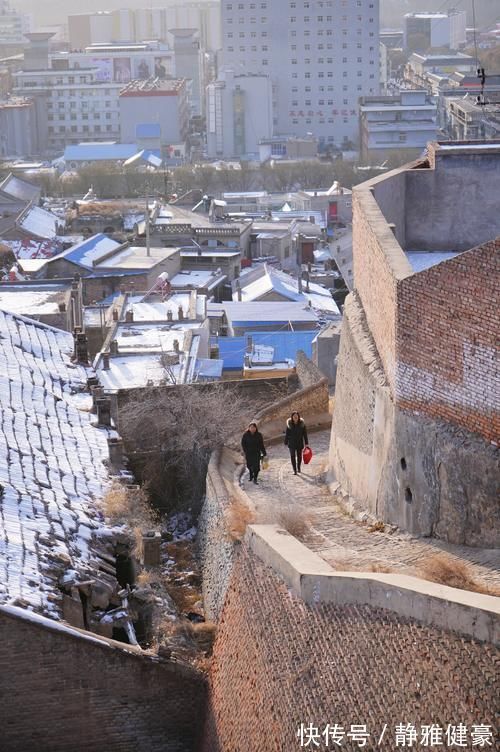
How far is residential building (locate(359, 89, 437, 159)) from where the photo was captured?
80.4 metres

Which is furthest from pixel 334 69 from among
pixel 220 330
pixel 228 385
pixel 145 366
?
pixel 228 385

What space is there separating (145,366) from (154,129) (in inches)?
2426

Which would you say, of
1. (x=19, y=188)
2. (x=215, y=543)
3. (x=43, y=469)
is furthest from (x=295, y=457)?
(x=19, y=188)

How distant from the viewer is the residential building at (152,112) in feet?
297

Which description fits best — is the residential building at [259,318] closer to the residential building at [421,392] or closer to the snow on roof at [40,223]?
the snow on roof at [40,223]

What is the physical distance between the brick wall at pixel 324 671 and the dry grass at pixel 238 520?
55cm

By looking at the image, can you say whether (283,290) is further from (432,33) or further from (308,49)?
(432,33)

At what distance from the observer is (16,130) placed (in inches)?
3755

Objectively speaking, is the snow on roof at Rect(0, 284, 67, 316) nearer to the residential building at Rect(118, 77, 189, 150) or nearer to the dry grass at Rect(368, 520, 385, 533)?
the dry grass at Rect(368, 520, 385, 533)

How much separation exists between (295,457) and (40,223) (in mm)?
45322

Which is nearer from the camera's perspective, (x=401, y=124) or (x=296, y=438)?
(x=296, y=438)

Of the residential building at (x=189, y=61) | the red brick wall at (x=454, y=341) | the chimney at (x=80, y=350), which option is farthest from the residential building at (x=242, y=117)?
the red brick wall at (x=454, y=341)

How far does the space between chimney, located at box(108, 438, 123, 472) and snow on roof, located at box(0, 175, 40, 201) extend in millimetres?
50703

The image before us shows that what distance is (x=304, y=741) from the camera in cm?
1151
